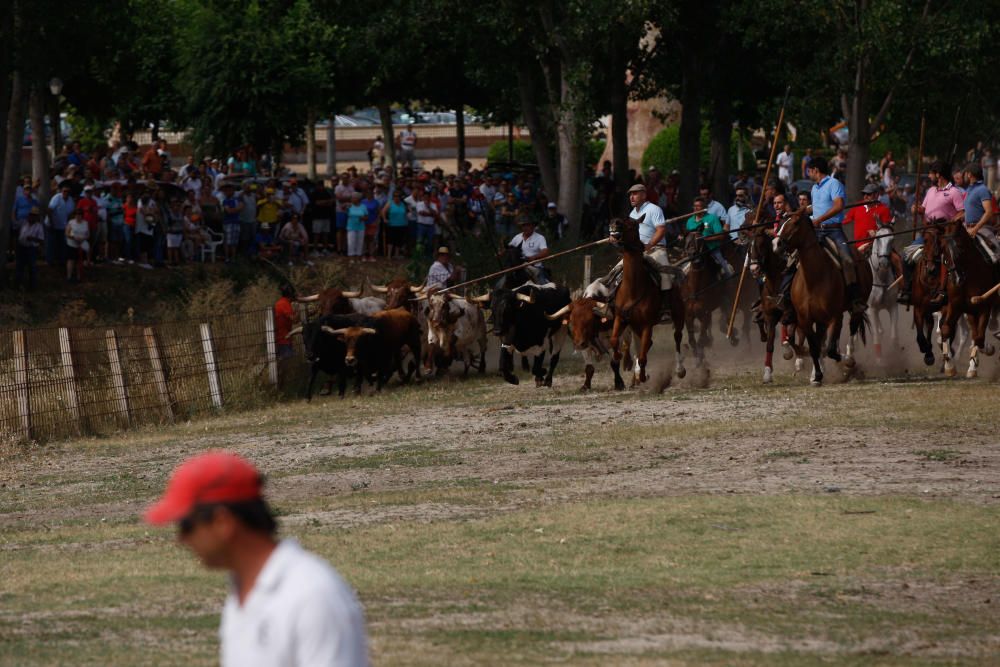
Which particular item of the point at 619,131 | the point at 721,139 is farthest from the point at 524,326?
the point at 721,139

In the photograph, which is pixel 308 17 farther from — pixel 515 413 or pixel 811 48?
pixel 515 413

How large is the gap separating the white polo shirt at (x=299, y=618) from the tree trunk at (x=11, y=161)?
96.8 feet

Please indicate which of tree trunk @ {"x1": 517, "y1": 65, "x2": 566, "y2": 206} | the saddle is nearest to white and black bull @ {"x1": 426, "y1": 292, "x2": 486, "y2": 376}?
the saddle

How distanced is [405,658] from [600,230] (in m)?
37.3

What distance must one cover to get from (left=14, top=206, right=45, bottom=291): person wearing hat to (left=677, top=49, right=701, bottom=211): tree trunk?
19657 millimetres

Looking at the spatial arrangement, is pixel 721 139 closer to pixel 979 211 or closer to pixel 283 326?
pixel 283 326

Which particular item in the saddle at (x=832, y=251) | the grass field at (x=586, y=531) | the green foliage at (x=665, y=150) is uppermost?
the green foliage at (x=665, y=150)

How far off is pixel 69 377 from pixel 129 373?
145cm

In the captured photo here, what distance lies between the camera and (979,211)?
78.4 feet

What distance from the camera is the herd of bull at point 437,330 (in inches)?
1048

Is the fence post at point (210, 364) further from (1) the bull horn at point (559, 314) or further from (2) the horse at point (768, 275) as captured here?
(2) the horse at point (768, 275)

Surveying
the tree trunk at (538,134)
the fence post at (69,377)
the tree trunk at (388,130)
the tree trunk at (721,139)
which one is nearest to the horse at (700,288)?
the fence post at (69,377)

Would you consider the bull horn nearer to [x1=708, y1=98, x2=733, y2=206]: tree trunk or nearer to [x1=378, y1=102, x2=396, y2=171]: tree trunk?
[x1=708, y1=98, x2=733, y2=206]: tree trunk

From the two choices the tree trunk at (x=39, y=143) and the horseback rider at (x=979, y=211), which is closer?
the horseback rider at (x=979, y=211)
